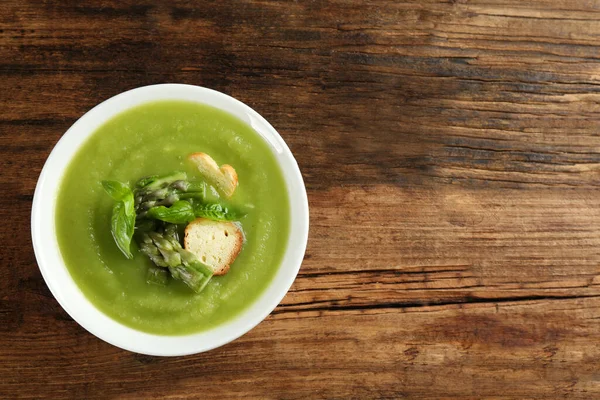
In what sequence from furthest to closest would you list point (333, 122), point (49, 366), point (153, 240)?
point (333, 122), point (49, 366), point (153, 240)

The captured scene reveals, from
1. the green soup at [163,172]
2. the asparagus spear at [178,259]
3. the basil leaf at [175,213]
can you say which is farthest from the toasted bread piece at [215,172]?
the asparagus spear at [178,259]

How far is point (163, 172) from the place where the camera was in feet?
9.08

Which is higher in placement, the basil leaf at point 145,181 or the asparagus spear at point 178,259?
the basil leaf at point 145,181

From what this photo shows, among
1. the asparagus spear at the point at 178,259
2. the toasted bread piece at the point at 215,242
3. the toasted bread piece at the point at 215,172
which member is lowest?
the asparagus spear at the point at 178,259

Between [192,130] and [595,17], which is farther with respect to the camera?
[595,17]

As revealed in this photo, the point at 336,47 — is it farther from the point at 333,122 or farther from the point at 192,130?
the point at 192,130

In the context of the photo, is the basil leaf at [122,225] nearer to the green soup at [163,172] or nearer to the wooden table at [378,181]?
the green soup at [163,172]

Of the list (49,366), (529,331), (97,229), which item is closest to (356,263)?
(529,331)

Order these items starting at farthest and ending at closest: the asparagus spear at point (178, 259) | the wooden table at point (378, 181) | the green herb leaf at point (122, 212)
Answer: the wooden table at point (378, 181)
the asparagus spear at point (178, 259)
the green herb leaf at point (122, 212)

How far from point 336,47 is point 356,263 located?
1.19 metres

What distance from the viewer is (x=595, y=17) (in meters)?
3.51

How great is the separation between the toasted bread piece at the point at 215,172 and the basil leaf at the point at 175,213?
16 cm

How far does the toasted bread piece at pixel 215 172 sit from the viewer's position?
8.97 ft

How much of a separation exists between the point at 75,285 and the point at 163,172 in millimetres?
644
